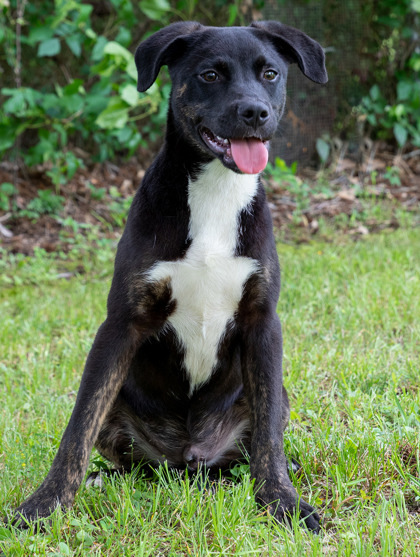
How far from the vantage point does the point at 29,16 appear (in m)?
6.48

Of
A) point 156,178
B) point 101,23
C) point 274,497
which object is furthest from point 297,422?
point 101,23

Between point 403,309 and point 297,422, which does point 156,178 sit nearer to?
point 297,422

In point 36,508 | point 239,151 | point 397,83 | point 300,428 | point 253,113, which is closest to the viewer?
point 36,508

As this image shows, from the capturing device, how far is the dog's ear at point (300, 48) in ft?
8.94

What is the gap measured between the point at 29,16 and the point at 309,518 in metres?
5.65

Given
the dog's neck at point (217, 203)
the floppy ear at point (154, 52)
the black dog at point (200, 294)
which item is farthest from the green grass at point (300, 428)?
the floppy ear at point (154, 52)

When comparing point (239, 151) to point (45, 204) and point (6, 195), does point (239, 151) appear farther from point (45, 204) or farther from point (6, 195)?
point (6, 195)

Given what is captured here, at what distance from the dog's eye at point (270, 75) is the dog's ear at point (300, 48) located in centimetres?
12

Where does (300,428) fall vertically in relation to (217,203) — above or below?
below

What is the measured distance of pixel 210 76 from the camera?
2604 millimetres

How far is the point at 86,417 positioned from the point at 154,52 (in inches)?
54.4

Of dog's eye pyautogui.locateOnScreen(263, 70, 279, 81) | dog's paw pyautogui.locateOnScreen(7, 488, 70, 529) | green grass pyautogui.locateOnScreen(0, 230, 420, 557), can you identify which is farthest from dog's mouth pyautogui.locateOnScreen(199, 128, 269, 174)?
dog's paw pyautogui.locateOnScreen(7, 488, 70, 529)

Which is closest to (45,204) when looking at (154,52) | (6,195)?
(6,195)

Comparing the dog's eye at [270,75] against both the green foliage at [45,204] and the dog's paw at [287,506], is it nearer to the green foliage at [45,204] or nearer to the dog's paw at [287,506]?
the dog's paw at [287,506]
